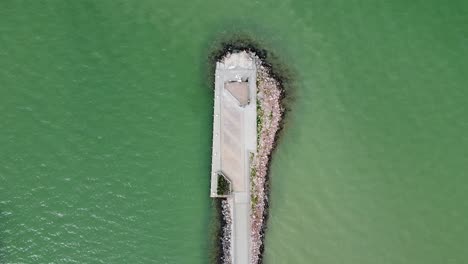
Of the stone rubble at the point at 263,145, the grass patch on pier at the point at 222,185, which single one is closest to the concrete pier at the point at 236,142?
the grass patch on pier at the point at 222,185

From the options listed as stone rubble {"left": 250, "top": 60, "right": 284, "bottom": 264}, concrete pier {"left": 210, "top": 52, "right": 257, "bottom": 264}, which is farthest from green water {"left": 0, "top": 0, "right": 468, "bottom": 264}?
concrete pier {"left": 210, "top": 52, "right": 257, "bottom": 264}

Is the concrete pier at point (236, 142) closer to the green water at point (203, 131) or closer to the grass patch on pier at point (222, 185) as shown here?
the grass patch on pier at point (222, 185)

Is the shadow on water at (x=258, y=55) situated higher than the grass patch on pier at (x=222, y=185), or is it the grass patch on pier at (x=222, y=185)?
the shadow on water at (x=258, y=55)

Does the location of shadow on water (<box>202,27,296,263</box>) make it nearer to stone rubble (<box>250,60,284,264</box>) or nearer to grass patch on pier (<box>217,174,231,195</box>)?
stone rubble (<box>250,60,284,264</box>)

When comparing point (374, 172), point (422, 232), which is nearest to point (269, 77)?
point (374, 172)

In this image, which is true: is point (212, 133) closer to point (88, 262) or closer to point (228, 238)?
point (228, 238)

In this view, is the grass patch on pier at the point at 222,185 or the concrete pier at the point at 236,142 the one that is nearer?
the grass patch on pier at the point at 222,185

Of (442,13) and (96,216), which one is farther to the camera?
(442,13)

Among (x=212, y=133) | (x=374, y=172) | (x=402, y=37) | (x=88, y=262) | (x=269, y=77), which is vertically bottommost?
(x=88, y=262)
